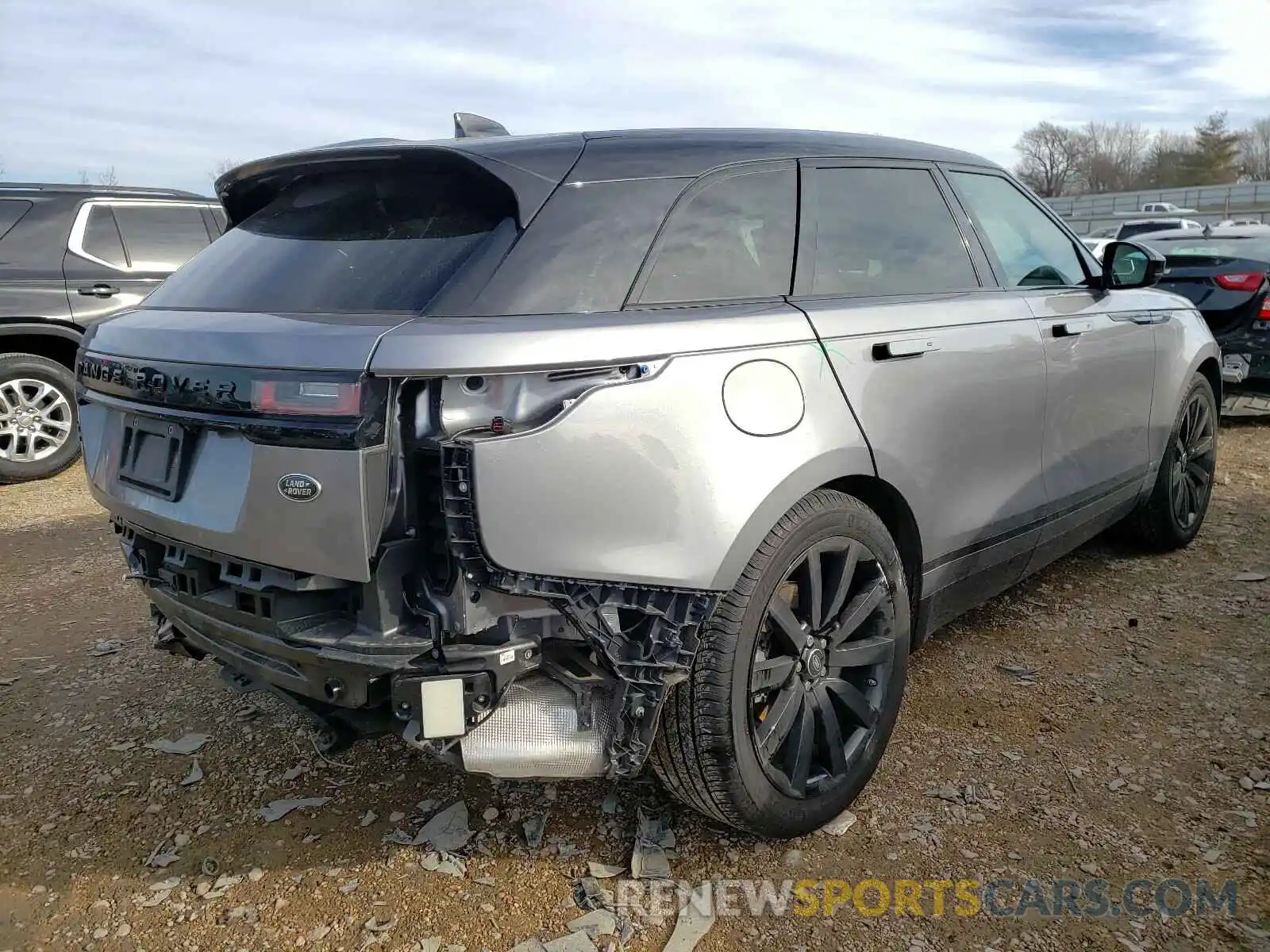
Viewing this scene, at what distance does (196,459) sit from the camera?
217cm

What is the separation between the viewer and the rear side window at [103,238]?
7.00 metres

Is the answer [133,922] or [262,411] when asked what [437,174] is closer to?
[262,411]

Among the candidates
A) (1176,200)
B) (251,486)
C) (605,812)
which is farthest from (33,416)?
(1176,200)

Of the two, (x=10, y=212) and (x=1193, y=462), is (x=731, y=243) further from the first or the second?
(x=10, y=212)

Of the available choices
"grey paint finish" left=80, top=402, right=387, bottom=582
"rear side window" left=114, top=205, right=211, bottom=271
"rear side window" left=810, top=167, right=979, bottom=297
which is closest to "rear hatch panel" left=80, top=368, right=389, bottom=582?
"grey paint finish" left=80, top=402, right=387, bottom=582

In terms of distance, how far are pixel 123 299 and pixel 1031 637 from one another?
6.49m

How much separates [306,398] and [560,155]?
84 centimetres

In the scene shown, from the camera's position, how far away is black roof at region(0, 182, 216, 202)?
6.86 m

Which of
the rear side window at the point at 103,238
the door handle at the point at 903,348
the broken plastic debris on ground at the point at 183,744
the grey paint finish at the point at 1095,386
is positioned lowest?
the broken plastic debris on ground at the point at 183,744

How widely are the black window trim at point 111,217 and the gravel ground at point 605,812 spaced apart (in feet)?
13.4

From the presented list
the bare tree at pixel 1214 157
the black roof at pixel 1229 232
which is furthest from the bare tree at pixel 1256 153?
the black roof at pixel 1229 232

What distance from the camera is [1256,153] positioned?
7681 cm

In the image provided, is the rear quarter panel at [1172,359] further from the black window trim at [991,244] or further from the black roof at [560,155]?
the black roof at [560,155]

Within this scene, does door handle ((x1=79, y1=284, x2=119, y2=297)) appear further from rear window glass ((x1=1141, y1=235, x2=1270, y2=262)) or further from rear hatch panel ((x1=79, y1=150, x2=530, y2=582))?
rear window glass ((x1=1141, y1=235, x2=1270, y2=262))
